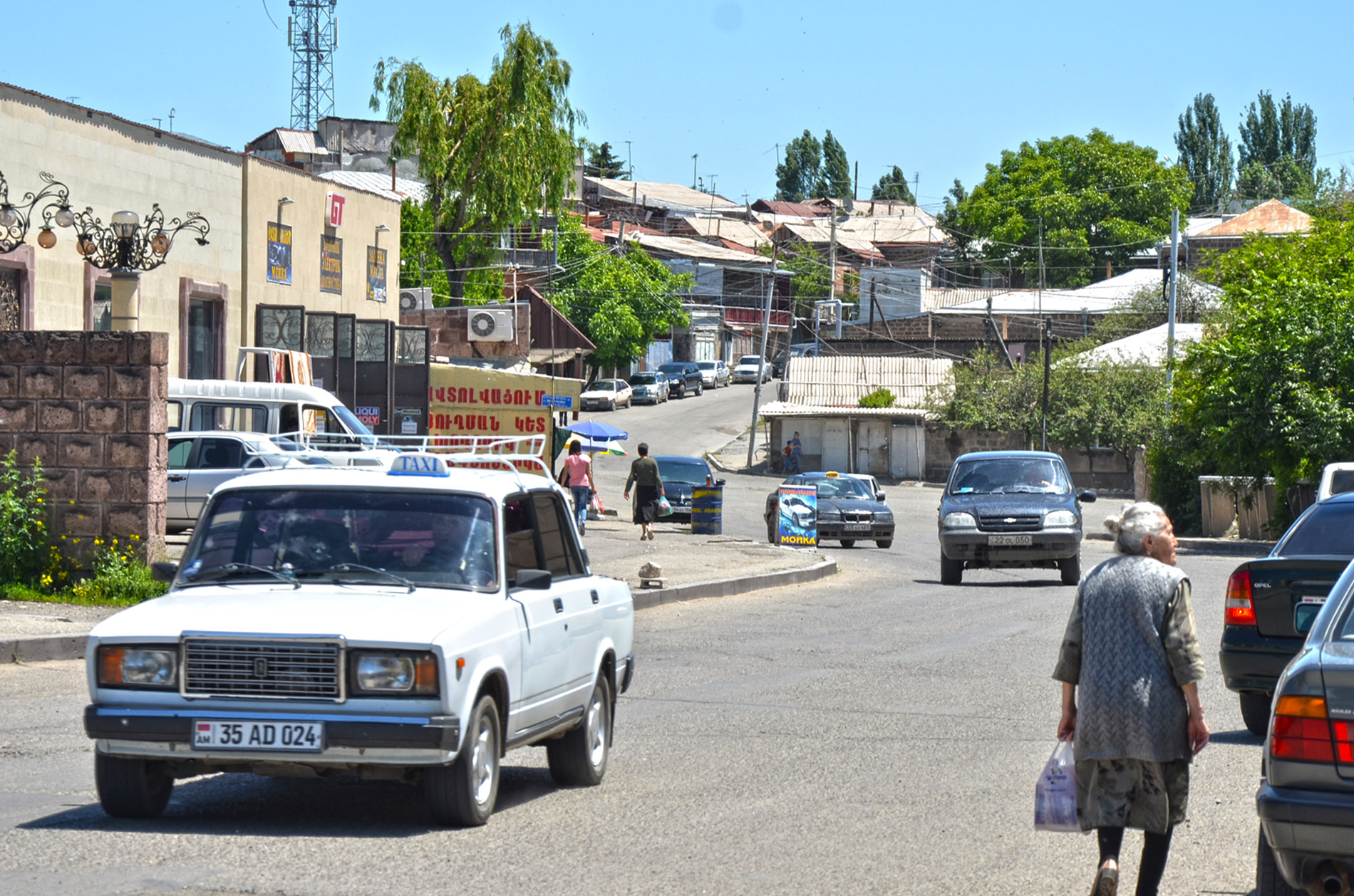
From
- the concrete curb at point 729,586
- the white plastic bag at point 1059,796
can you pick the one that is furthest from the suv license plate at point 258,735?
the concrete curb at point 729,586

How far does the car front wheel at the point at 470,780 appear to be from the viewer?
7145mm

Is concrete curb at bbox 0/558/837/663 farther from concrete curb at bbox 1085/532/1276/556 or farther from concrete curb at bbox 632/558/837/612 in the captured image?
concrete curb at bbox 1085/532/1276/556

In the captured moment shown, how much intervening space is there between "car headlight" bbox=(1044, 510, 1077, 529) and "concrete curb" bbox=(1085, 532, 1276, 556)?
511 inches

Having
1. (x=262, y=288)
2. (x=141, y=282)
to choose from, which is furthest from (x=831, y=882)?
(x=262, y=288)

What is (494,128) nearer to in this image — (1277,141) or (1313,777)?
(1313,777)

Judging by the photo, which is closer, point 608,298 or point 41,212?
point 41,212

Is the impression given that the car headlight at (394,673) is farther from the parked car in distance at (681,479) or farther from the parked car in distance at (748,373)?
the parked car in distance at (748,373)

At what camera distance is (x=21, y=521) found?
53.4 feet

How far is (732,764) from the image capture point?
9.28 metres

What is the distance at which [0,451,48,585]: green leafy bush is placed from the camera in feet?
53.2

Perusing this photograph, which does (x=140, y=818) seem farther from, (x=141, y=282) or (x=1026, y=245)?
(x=1026, y=245)

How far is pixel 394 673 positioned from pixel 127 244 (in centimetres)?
1558

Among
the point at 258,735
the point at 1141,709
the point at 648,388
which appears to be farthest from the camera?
the point at 648,388

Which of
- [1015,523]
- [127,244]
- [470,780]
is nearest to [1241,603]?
[470,780]
